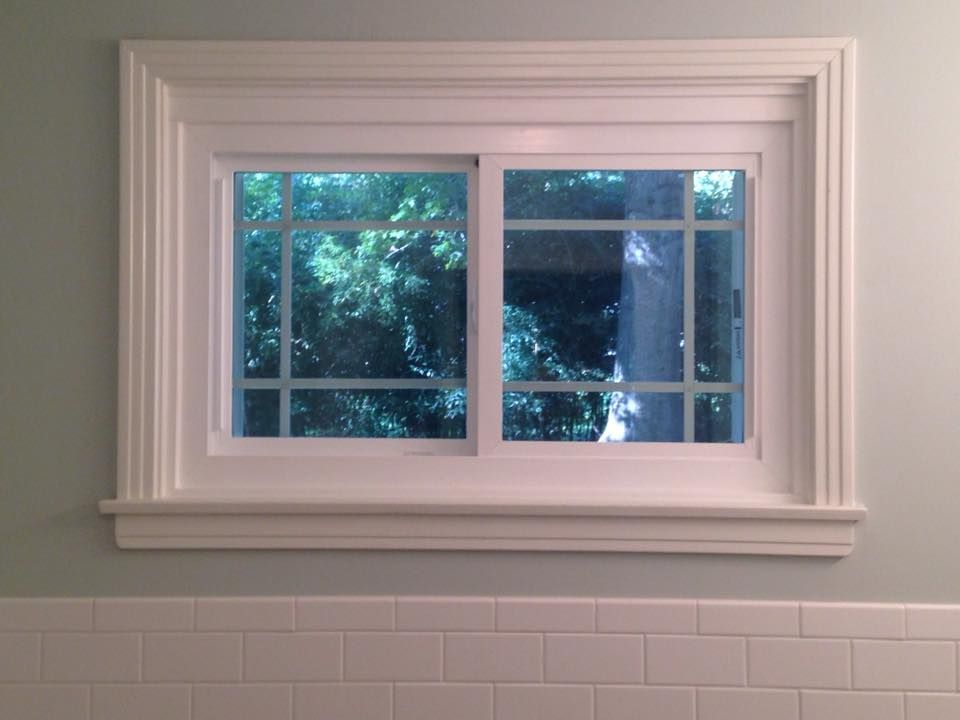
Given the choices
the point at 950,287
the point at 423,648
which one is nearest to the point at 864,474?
the point at 950,287

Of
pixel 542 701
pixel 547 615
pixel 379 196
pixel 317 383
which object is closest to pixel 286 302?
pixel 317 383

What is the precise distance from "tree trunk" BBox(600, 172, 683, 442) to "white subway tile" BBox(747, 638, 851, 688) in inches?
15.8

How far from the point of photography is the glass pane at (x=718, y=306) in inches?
63.9

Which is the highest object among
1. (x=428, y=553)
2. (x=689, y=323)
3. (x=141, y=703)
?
(x=689, y=323)

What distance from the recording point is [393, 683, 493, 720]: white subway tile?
1.56m

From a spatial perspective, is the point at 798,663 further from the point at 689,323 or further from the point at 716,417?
the point at 689,323

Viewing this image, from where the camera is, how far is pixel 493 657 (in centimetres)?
156

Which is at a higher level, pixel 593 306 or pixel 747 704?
pixel 593 306

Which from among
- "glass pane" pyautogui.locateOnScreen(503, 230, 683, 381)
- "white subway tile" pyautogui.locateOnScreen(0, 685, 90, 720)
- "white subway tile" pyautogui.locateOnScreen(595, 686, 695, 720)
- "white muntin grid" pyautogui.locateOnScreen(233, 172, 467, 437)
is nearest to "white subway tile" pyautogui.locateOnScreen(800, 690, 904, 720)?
"white subway tile" pyautogui.locateOnScreen(595, 686, 695, 720)

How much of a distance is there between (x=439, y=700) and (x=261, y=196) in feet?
3.23

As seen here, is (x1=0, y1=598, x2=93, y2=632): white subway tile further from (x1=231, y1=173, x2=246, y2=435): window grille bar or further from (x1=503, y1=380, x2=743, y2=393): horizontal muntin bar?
(x1=503, y1=380, x2=743, y2=393): horizontal muntin bar

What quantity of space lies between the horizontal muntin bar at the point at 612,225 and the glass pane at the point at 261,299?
449 mm

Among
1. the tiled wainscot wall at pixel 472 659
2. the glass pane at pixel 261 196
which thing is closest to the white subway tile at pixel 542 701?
the tiled wainscot wall at pixel 472 659

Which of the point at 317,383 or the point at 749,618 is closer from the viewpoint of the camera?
the point at 749,618
